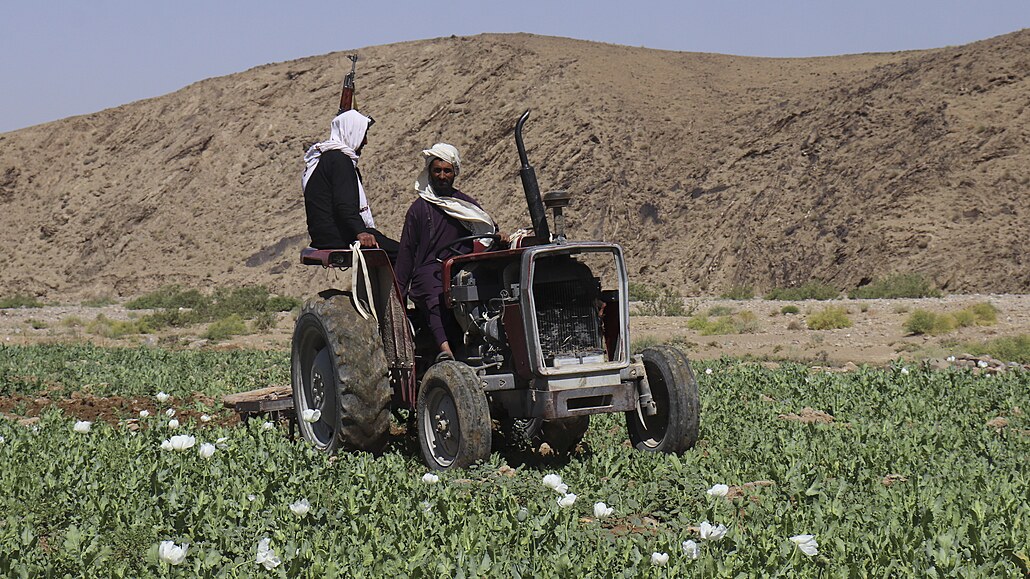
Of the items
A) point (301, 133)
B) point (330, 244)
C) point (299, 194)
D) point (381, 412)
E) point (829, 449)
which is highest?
point (301, 133)

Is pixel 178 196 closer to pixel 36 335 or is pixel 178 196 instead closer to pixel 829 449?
pixel 36 335

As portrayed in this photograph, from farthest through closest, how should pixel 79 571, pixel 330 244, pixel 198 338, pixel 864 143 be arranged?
pixel 864 143
pixel 198 338
pixel 330 244
pixel 79 571

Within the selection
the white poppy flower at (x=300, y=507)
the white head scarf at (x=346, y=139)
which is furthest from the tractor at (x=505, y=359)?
the white poppy flower at (x=300, y=507)

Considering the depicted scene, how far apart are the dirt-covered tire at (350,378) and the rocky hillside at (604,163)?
24679mm

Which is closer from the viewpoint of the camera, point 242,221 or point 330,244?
point 330,244

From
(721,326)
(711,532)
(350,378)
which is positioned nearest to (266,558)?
(711,532)

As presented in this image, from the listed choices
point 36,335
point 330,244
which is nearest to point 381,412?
point 330,244

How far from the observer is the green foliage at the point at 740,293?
30.8 m

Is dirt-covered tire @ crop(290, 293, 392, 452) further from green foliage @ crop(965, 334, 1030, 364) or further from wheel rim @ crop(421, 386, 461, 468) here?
green foliage @ crop(965, 334, 1030, 364)

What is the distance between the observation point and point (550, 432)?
253 inches

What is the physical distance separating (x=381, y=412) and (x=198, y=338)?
652 inches

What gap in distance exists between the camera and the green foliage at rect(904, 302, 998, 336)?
1750 cm

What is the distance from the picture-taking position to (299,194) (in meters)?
43.7

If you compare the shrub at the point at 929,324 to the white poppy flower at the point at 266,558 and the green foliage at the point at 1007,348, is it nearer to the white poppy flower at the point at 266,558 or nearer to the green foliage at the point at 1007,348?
the green foliage at the point at 1007,348
